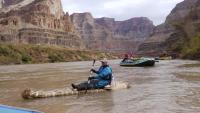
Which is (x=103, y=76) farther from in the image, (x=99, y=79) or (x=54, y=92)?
(x=54, y=92)

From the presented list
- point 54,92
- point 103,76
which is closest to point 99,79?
point 103,76

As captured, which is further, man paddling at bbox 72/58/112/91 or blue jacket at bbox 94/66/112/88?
blue jacket at bbox 94/66/112/88

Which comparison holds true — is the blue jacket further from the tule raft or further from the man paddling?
the tule raft

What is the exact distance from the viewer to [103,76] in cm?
2595

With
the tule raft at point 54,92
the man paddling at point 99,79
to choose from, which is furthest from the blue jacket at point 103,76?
the tule raft at point 54,92

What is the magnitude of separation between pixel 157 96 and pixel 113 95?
261 cm

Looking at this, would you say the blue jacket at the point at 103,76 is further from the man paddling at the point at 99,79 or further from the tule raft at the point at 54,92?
the tule raft at the point at 54,92

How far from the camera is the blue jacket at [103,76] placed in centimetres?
2589

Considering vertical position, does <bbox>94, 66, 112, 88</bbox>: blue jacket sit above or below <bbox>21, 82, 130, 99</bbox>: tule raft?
above

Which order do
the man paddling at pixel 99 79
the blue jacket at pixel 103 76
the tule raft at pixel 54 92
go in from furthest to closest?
1. the blue jacket at pixel 103 76
2. the man paddling at pixel 99 79
3. the tule raft at pixel 54 92

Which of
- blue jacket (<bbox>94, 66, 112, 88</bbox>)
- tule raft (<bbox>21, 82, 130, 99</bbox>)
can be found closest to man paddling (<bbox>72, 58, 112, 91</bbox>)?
blue jacket (<bbox>94, 66, 112, 88</bbox>)

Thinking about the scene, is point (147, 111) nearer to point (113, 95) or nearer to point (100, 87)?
point (113, 95)

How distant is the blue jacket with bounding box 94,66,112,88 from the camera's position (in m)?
25.9

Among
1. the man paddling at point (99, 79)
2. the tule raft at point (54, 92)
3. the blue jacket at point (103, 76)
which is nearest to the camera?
the tule raft at point (54, 92)
